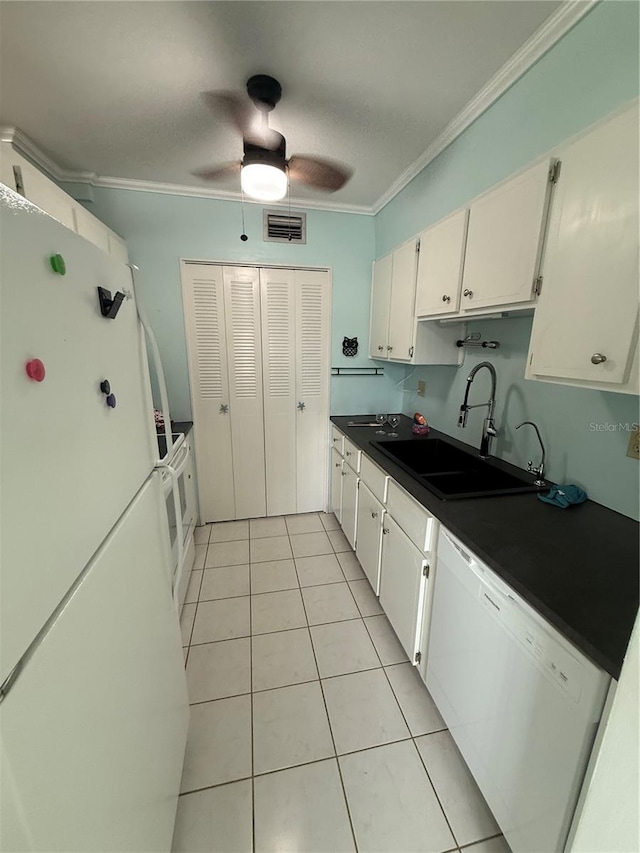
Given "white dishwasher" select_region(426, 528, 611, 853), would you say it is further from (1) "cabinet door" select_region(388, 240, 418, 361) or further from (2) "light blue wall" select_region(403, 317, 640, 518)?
(1) "cabinet door" select_region(388, 240, 418, 361)

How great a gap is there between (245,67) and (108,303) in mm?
1378

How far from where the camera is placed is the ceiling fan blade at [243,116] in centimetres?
153

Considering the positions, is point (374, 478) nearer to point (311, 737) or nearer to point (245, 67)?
point (311, 737)

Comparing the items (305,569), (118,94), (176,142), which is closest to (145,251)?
(176,142)

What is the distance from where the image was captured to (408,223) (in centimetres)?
228

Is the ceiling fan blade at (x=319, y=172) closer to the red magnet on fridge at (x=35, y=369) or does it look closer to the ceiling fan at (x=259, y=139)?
the ceiling fan at (x=259, y=139)

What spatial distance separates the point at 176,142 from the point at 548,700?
2.90 meters

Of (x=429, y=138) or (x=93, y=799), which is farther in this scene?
(x=429, y=138)

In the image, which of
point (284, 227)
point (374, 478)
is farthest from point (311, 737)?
point (284, 227)

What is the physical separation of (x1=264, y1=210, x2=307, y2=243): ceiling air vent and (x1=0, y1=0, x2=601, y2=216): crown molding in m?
0.08

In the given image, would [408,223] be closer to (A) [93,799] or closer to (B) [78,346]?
(B) [78,346]

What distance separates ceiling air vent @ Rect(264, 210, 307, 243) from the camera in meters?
2.53

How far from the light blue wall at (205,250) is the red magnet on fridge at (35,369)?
7.12 feet

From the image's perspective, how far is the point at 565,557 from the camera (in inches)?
40.0
